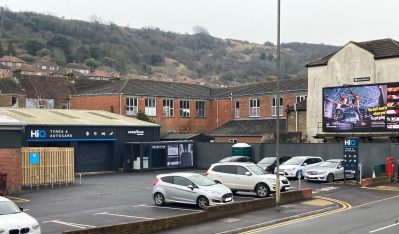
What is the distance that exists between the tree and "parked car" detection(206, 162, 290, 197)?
532ft

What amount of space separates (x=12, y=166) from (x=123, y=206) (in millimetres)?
9625

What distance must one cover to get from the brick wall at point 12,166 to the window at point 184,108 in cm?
3997

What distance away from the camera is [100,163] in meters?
49.2

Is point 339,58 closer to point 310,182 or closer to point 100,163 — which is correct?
point 310,182

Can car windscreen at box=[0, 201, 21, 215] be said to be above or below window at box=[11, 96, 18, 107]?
below

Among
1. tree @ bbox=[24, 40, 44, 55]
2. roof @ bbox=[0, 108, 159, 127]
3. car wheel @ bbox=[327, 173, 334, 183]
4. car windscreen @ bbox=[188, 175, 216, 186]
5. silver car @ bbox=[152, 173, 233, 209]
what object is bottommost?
car wheel @ bbox=[327, 173, 334, 183]

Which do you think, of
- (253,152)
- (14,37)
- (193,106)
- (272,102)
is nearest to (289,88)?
(272,102)

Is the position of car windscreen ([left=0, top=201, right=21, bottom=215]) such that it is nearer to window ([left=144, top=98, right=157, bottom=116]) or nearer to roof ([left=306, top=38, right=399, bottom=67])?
roof ([left=306, top=38, right=399, bottom=67])

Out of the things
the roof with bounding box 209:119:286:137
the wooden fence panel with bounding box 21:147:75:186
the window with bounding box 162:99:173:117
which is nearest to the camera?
the wooden fence panel with bounding box 21:147:75:186

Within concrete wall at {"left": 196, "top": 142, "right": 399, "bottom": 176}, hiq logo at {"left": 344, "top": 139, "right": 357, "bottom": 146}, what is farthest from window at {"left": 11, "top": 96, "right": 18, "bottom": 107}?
hiq logo at {"left": 344, "top": 139, "right": 357, "bottom": 146}

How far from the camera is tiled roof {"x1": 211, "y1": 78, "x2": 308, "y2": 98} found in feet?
214

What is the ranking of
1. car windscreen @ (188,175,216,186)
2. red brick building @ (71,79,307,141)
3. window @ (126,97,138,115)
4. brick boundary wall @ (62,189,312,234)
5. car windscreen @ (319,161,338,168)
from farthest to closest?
window @ (126,97,138,115) → red brick building @ (71,79,307,141) → car windscreen @ (319,161,338,168) → car windscreen @ (188,175,216,186) → brick boundary wall @ (62,189,312,234)

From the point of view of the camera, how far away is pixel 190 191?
2464 cm

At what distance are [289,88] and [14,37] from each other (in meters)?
145
